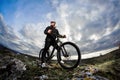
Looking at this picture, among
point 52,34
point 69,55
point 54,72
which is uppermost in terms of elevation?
point 52,34

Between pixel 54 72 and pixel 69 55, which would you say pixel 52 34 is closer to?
pixel 69 55

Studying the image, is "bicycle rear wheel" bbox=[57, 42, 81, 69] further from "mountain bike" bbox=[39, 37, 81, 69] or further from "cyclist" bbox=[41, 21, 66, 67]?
"cyclist" bbox=[41, 21, 66, 67]

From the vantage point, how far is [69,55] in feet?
38.6

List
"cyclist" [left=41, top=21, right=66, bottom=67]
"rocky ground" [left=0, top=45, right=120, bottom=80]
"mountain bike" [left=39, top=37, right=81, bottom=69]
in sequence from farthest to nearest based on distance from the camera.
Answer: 1. "cyclist" [left=41, top=21, right=66, bottom=67]
2. "rocky ground" [left=0, top=45, right=120, bottom=80]
3. "mountain bike" [left=39, top=37, right=81, bottom=69]

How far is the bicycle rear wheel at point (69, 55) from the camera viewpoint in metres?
11.4

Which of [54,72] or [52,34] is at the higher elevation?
[52,34]

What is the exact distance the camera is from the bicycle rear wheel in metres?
11.4

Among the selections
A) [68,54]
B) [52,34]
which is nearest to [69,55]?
[68,54]

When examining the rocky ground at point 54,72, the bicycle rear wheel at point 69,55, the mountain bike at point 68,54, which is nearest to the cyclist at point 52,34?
the mountain bike at point 68,54

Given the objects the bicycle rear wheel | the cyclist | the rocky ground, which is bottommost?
the rocky ground

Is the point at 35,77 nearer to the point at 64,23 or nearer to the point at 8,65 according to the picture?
the point at 8,65

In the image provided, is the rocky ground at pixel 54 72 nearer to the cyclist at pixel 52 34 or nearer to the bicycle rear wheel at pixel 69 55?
the bicycle rear wheel at pixel 69 55

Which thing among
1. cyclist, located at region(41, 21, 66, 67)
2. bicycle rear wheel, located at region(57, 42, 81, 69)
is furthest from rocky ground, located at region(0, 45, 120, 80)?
cyclist, located at region(41, 21, 66, 67)

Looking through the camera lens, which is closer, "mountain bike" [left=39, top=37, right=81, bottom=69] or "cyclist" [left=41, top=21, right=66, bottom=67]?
"mountain bike" [left=39, top=37, right=81, bottom=69]
